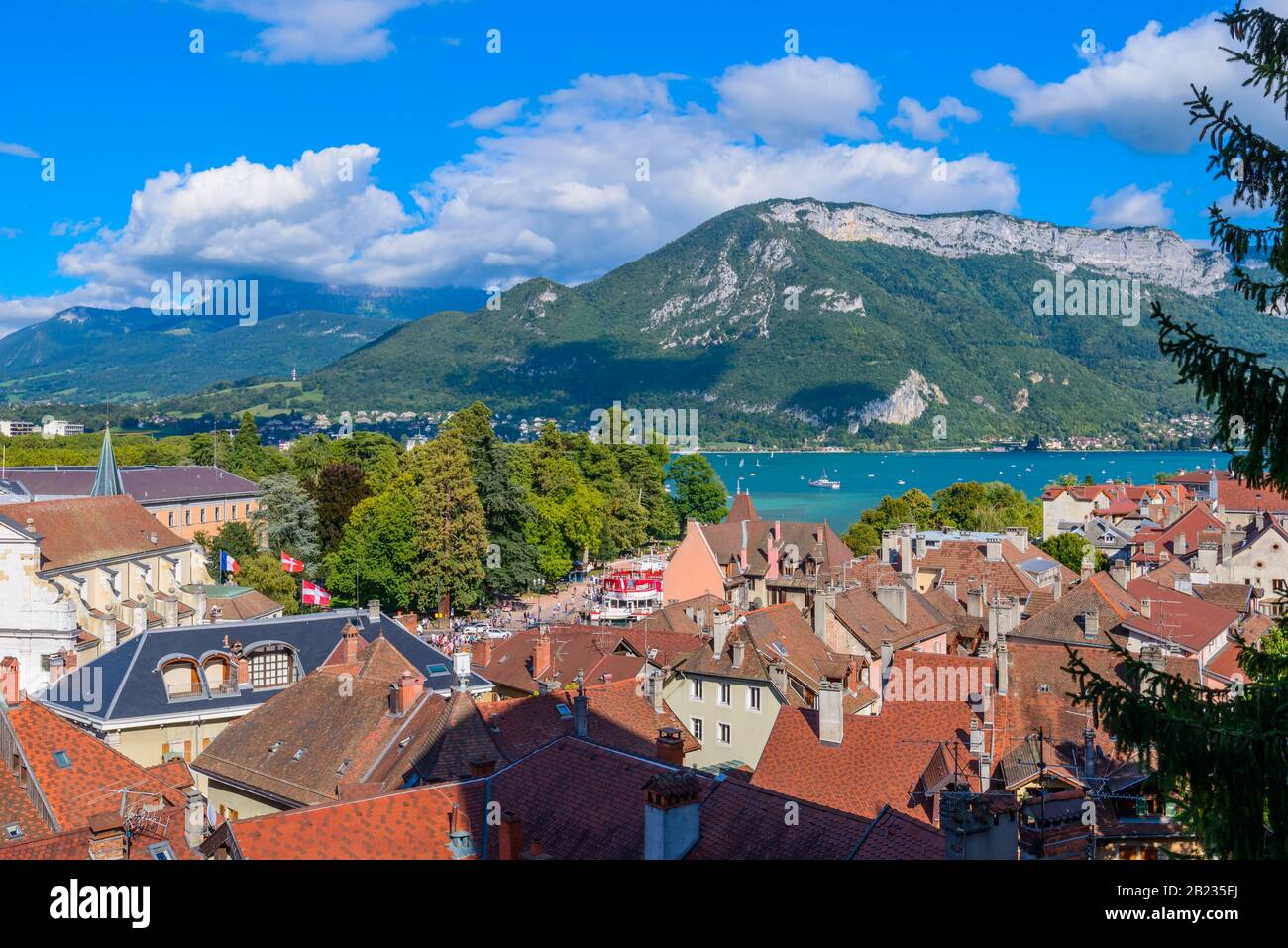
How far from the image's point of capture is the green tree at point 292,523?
69125 millimetres

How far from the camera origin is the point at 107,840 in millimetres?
14727

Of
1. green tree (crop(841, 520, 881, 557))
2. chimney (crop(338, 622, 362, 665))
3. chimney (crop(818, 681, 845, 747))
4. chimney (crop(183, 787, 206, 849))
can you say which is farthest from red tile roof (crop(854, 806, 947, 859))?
green tree (crop(841, 520, 881, 557))

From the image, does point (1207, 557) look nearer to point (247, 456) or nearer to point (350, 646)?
point (350, 646)

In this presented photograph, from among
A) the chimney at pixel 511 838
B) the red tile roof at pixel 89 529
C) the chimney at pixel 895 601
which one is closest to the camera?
the chimney at pixel 511 838

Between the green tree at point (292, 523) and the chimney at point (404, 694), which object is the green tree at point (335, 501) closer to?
the green tree at point (292, 523)

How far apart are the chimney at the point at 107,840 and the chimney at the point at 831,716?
48.1 ft

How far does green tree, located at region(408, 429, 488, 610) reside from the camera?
57875 mm

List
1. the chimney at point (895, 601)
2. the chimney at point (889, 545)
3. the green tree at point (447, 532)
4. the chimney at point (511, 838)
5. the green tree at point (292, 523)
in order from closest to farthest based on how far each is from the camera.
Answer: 1. the chimney at point (511, 838)
2. the chimney at point (895, 601)
3. the green tree at point (447, 532)
4. the chimney at point (889, 545)
5. the green tree at point (292, 523)

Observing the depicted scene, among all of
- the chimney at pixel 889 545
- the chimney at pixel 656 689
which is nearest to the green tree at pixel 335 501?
the chimney at pixel 889 545

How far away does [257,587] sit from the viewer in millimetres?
58531

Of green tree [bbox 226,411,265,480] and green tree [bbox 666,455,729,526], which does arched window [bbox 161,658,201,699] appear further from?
green tree [bbox 666,455,729,526]

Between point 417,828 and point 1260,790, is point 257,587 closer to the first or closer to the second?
point 417,828

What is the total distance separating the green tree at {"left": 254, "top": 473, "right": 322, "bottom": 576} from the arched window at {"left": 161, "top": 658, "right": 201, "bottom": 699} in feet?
121
